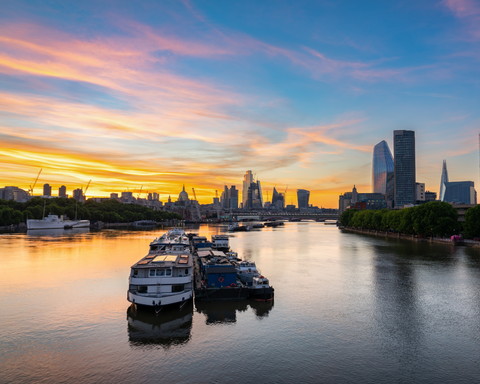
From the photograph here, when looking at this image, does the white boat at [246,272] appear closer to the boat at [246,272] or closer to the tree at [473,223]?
the boat at [246,272]

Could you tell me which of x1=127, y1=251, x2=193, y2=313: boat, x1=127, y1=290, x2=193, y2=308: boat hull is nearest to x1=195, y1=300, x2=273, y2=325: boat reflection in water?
x1=127, y1=251, x2=193, y2=313: boat

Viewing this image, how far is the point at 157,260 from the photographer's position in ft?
171

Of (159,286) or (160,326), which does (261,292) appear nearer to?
(159,286)

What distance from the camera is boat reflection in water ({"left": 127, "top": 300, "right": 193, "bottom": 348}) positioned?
35000 mm

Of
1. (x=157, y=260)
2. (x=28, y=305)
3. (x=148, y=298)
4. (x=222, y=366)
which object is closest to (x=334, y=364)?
(x=222, y=366)

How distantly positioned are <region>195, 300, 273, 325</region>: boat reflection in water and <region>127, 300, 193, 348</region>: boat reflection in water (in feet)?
6.56

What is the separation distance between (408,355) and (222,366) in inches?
637

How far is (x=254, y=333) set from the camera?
37281 millimetres

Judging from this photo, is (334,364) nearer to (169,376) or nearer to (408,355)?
(408,355)

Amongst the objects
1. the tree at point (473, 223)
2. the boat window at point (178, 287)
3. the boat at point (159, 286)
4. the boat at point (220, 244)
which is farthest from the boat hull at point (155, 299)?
the tree at point (473, 223)

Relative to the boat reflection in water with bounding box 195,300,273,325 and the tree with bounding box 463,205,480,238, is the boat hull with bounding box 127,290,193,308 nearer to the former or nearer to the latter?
the boat reflection in water with bounding box 195,300,273,325

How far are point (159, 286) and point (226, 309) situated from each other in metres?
8.97

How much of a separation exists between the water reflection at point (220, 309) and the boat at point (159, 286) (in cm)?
293

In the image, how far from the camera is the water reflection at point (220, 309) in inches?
1655
